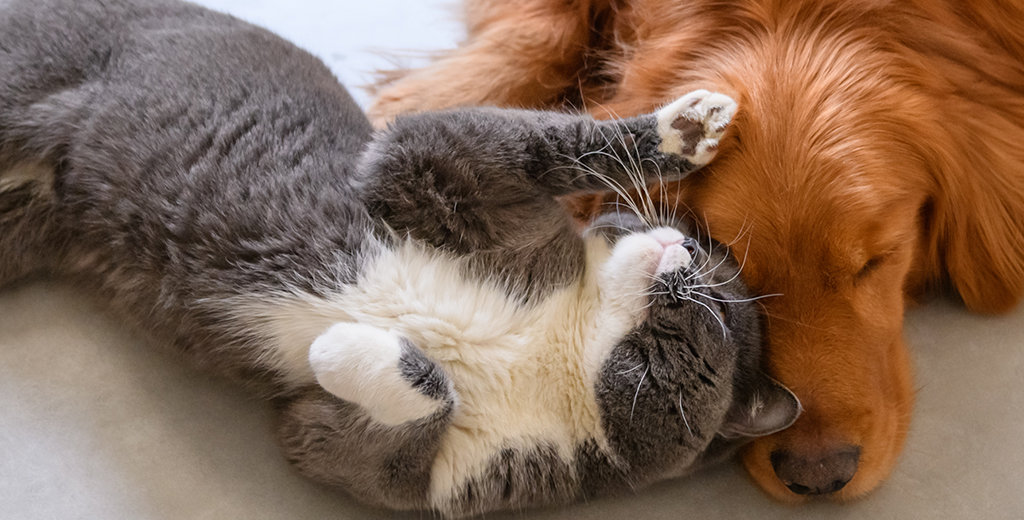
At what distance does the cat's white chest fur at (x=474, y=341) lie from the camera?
4.50 ft

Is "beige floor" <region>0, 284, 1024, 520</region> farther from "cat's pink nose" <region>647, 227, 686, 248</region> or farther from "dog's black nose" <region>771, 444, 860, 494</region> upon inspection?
"cat's pink nose" <region>647, 227, 686, 248</region>

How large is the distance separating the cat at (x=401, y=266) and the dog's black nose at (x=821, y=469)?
0.33ft

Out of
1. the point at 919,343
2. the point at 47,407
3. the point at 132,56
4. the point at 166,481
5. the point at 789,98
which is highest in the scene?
the point at 132,56

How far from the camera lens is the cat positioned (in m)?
1.35

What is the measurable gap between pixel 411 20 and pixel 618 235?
47.4 inches

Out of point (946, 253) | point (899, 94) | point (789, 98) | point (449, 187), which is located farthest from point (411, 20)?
point (946, 253)

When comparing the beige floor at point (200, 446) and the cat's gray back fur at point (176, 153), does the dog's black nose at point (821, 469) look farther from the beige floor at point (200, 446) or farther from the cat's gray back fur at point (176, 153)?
the cat's gray back fur at point (176, 153)

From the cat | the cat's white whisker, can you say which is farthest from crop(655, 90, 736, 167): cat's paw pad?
the cat's white whisker

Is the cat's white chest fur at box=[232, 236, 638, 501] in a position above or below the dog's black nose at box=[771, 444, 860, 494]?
above

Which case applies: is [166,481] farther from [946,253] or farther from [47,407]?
[946,253]

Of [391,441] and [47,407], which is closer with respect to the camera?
[391,441]

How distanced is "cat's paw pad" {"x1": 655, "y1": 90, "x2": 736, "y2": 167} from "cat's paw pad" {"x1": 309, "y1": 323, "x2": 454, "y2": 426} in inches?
25.2

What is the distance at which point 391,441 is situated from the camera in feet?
4.28

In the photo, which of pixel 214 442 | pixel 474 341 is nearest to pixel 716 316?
pixel 474 341
